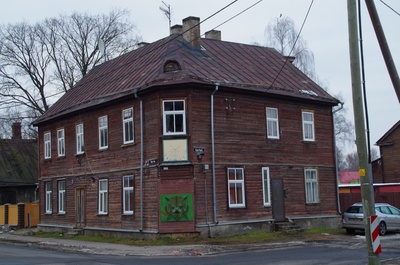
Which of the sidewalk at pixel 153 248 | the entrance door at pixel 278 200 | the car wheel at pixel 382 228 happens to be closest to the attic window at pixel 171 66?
the entrance door at pixel 278 200

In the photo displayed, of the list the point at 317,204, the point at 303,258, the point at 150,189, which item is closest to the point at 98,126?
the point at 150,189

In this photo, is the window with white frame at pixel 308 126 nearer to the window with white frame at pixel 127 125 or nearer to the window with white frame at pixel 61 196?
the window with white frame at pixel 127 125

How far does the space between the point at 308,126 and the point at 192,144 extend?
7.97 m

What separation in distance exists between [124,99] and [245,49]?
910 cm

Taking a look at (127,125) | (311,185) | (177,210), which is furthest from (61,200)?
(311,185)

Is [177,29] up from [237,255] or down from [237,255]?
up

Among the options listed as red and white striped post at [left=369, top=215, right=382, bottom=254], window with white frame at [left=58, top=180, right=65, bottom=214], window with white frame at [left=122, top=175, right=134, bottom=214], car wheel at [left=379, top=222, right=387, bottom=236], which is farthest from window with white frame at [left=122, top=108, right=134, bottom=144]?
red and white striped post at [left=369, top=215, right=382, bottom=254]

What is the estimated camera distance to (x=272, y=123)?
91.6 ft

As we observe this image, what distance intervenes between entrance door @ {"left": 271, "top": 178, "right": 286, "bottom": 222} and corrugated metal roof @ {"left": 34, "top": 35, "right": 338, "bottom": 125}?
440cm

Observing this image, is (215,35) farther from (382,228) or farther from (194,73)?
(382,228)

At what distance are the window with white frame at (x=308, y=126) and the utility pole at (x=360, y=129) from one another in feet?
54.3

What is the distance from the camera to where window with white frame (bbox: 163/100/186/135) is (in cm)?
2459

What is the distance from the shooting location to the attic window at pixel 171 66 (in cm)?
2559

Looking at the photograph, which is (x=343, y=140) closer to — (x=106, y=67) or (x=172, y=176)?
(x=106, y=67)
